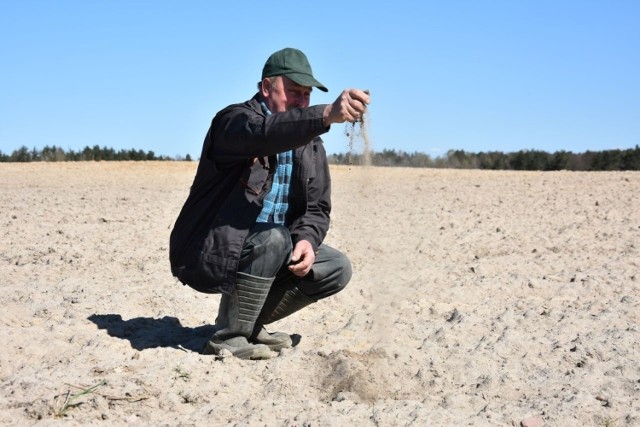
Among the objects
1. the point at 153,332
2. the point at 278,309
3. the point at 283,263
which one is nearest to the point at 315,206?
the point at 283,263

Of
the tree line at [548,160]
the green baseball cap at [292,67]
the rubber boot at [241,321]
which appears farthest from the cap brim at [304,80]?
the tree line at [548,160]

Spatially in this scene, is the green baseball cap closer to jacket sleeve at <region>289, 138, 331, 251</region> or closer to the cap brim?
the cap brim

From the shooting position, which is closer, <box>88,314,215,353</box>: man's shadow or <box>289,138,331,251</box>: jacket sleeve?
<box>289,138,331,251</box>: jacket sleeve

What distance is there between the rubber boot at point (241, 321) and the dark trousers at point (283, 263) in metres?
0.10

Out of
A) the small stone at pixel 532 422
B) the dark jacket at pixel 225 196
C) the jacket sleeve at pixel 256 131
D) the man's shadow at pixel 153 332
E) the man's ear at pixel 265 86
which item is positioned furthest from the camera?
the man's shadow at pixel 153 332

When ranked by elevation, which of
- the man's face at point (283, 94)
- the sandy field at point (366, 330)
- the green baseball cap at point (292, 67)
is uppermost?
the green baseball cap at point (292, 67)

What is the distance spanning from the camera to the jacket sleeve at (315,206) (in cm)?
431

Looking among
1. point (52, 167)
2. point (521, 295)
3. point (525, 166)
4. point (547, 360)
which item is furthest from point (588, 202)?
point (525, 166)

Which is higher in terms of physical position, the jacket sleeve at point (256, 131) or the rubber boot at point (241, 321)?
the jacket sleeve at point (256, 131)

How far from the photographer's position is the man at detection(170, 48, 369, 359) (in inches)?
156

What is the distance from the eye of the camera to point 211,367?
154 inches

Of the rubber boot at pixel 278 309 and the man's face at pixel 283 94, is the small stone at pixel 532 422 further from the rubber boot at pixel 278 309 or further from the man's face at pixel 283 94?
the man's face at pixel 283 94

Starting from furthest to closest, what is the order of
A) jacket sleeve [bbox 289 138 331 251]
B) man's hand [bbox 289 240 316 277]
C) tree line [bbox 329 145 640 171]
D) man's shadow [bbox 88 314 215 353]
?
1. tree line [bbox 329 145 640 171]
2. man's shadow [bbox 88 314 215 353]
3. jacket sleeve [bbox 289 138 331 251]
4. man's hand [bbox 289 240 316 277]

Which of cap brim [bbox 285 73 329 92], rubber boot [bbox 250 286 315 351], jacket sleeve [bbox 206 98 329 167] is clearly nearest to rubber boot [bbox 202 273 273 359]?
rubber boot [bbox 250 286 315 351]
